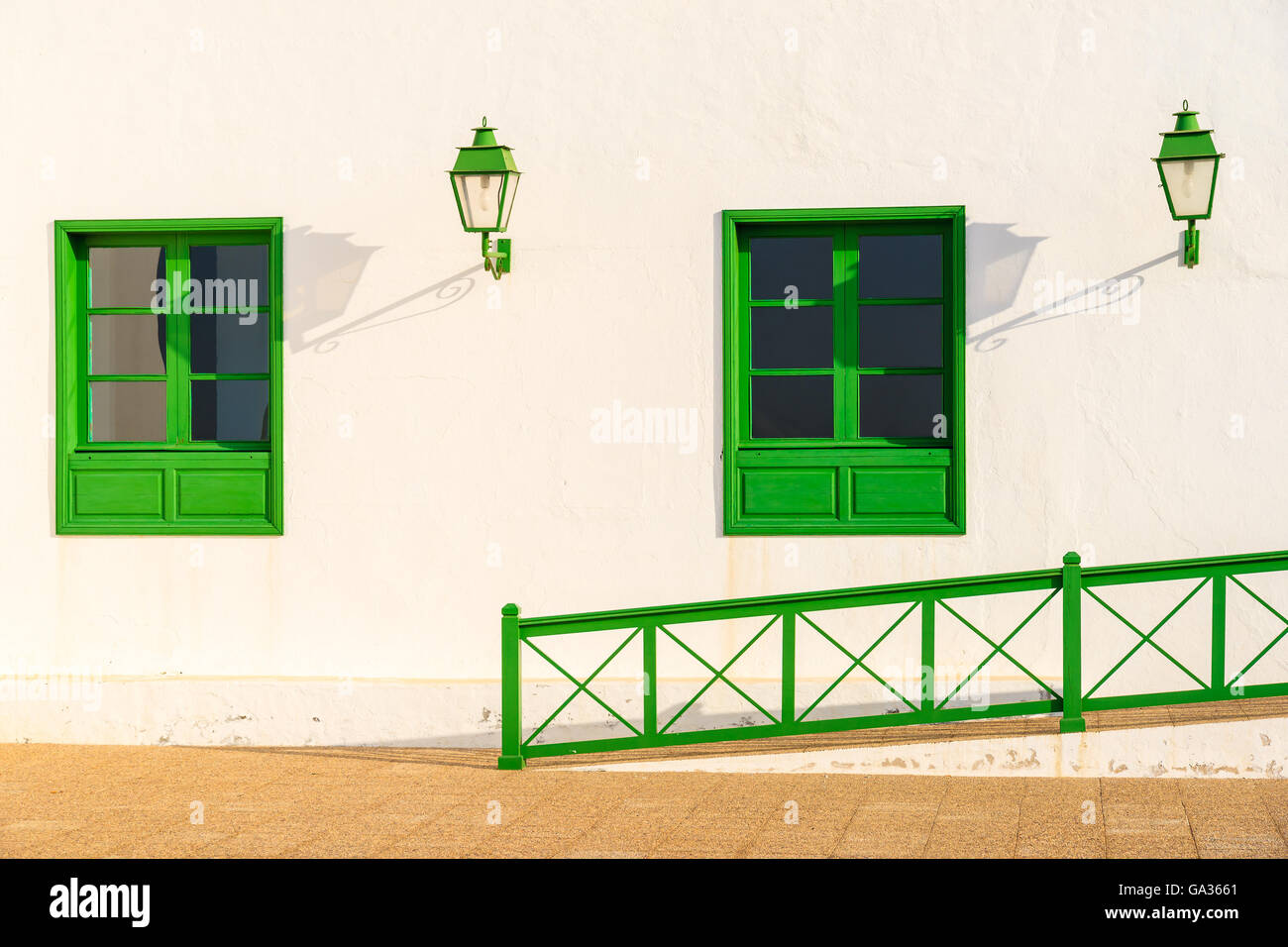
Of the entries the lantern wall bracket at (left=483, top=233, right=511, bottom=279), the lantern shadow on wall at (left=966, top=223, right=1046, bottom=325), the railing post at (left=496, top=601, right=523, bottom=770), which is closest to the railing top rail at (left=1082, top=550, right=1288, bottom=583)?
the lantern shadow on wall at (left=966, top=223, right=1046, bottom=325)

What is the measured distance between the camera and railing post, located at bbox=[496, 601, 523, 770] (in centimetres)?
756

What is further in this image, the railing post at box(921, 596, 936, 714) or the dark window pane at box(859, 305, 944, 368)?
the dark window pane at box(859, 305, 944, 368)

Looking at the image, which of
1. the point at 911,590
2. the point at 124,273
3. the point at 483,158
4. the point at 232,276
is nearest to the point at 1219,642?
the point at 911,590

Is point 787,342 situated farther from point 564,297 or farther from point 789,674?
point 789,674

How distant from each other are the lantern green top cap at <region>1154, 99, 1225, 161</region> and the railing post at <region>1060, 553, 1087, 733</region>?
235 centimetres

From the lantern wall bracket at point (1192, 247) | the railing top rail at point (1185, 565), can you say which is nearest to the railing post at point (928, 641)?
the railing top rail at point (1185, 565)

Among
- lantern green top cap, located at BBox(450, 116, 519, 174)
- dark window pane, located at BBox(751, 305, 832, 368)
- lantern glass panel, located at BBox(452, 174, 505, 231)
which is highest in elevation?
lantern green top cap, located at BBox(450, 116, 519, 174)

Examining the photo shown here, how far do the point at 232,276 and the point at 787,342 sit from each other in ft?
11.3

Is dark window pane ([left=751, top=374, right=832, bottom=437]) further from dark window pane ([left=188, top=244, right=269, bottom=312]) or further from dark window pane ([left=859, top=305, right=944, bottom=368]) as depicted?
dark window pane ([left=188, top=244, right=269, bottom=312])

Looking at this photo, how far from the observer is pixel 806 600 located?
759 cm

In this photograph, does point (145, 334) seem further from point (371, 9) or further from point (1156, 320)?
point (1156, 320)

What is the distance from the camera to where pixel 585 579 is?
8.66m
